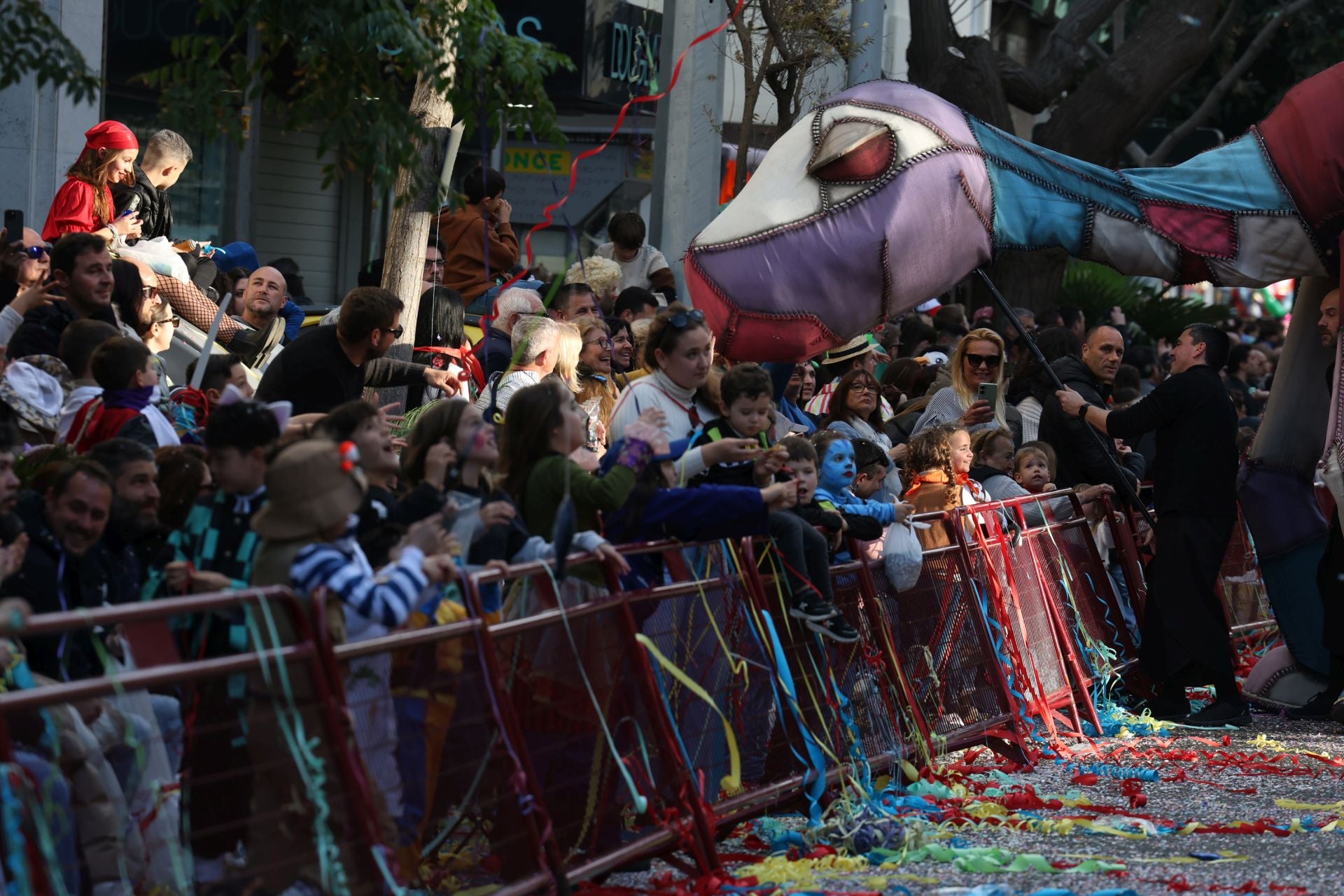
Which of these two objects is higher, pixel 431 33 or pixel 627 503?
pixel 431 33

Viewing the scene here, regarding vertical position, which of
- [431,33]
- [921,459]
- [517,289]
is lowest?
[921,459]

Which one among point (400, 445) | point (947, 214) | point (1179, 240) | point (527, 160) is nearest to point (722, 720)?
point (400, 445)

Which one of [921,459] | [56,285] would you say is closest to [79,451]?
[56,285]

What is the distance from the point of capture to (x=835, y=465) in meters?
7.41

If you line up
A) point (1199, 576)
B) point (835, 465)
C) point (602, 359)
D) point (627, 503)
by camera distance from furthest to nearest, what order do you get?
1. point (1199, 576)
2. point (602, 359)
3. point (835, 465)
4. point (627, 503)

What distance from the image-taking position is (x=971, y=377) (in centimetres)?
999

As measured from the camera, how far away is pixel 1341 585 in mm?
9055

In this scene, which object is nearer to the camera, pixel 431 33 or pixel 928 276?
pixel 431 33

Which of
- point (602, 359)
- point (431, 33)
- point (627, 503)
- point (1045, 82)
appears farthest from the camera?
point (1045, 82)

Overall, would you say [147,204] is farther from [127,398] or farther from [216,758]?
[216,758]

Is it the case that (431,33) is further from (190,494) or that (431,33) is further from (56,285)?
(190,494)

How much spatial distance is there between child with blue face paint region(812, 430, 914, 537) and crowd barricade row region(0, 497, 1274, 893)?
214mm

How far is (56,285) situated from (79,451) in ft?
3.93

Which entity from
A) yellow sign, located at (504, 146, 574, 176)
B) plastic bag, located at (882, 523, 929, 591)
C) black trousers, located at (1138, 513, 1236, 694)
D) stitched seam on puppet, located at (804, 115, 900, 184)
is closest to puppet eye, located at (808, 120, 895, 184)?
stitched seam on puppet, located at (804, 115, 900, 184)
